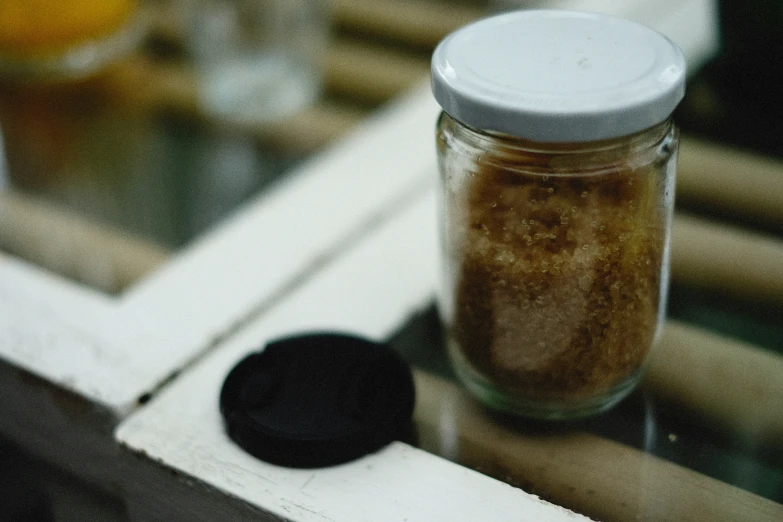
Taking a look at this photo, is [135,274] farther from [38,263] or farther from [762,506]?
[762,506]

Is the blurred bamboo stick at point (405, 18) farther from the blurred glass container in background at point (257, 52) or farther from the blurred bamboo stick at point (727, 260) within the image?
the blurred bamboo stick at point (727, 260)

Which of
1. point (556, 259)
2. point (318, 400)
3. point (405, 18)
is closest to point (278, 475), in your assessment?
point (318, 400)

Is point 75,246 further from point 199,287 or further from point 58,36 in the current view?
point 58,36

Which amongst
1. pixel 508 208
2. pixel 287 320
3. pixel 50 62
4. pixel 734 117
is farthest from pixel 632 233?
pixel 50 62

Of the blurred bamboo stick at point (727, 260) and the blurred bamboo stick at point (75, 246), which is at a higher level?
the blurred bamboo stick at point (727, 260)

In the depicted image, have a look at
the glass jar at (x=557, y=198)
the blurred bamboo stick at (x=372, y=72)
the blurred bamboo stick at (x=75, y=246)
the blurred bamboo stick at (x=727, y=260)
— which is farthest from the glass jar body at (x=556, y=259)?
the blurred bamboo stick at (x=372, y=72)

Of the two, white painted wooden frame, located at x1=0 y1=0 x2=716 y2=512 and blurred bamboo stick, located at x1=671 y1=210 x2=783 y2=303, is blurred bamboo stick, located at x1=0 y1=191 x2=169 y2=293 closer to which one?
white painted wooden frame, located at x1=0 y1=0 x2=716 y2=512
